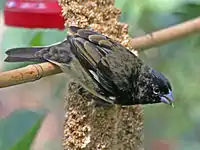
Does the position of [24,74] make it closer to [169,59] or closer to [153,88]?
[153,88]

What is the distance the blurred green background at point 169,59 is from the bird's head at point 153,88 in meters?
0.29

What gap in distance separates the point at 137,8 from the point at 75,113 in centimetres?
65

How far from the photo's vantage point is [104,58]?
1.37 m

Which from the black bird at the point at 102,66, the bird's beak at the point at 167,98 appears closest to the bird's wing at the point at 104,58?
the black bird at the point at 102,66

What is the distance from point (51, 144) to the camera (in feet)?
7.89

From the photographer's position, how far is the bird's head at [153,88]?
50.0 inches

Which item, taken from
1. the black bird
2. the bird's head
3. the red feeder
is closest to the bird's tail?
the black bird

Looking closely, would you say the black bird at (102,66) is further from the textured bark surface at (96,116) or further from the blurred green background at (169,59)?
the blurred green background at (169,59)

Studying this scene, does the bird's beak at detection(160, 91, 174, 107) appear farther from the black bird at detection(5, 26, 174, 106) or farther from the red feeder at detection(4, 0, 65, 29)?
the red feeder at detection(4, 0, 65, 29)

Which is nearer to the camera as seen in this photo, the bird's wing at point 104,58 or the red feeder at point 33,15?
the bird's wing at point 104,58

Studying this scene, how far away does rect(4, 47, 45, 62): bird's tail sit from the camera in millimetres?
1364

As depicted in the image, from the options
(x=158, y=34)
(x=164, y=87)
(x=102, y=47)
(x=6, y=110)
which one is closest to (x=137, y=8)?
(x=158, y=34)

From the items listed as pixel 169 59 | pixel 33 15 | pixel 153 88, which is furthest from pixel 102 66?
pixel 169 59

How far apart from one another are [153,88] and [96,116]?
0.17 metres
